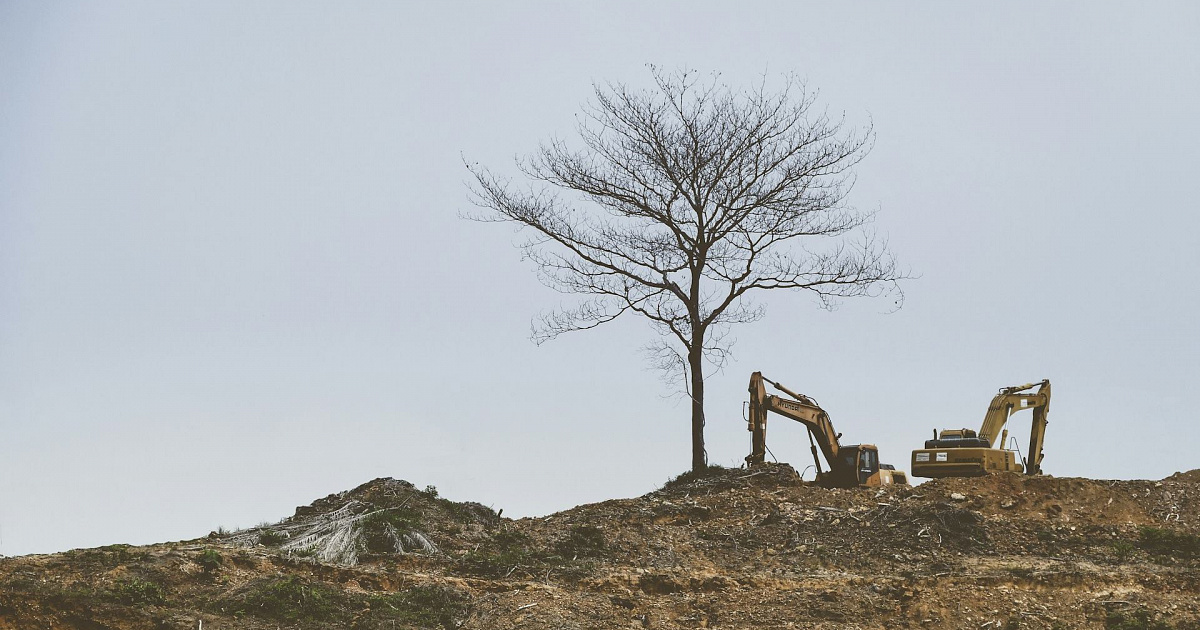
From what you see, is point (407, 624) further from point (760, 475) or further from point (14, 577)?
point (760, 475)

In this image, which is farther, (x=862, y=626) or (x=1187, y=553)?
(x=1187, y=553)

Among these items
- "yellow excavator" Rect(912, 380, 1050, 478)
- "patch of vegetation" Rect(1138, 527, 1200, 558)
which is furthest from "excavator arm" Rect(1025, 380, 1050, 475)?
"patch of vegetation" Rect(1138, 527, 1200, 558)

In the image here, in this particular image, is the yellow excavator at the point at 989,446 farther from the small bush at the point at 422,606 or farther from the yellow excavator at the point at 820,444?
the small bush at the point at 422,606

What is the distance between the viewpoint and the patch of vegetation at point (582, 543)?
17875mm

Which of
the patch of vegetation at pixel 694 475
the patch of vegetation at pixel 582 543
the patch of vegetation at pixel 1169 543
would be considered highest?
the patch of vegetation at pixel 694 475

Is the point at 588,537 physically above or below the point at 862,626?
above

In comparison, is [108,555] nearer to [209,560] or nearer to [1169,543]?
[209,560]

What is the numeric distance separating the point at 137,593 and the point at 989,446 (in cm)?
1640

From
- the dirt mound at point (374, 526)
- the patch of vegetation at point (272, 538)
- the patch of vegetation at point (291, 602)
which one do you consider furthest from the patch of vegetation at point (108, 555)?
the patch of vegetation at point (272, 538)

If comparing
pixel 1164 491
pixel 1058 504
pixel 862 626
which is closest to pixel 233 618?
pixel 862 626

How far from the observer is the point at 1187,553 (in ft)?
59.4

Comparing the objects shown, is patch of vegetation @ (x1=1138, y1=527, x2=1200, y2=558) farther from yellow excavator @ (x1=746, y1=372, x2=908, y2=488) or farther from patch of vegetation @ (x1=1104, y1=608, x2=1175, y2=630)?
yellow excavator @ (x1=746, y1=372, x2=908, y2=488)

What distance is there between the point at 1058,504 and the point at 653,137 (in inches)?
402

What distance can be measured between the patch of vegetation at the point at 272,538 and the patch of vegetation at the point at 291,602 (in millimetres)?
2523
